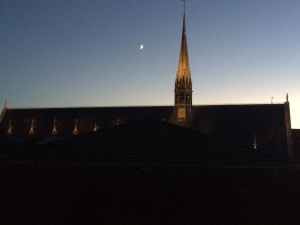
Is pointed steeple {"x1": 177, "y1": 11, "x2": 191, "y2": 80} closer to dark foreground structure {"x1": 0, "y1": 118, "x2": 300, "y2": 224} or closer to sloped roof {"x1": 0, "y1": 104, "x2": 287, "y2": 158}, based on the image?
sloped roof {"x1": 0, "y1": 104, "x2": 287, "y2": 158}

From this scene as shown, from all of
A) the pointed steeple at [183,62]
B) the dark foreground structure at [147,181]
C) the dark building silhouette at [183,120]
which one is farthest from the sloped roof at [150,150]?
the pointed steeple at [183,62]

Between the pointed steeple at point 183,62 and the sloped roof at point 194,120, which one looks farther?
the pointed steeple at point 183,62

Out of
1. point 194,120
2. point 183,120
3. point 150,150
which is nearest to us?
point 150,150

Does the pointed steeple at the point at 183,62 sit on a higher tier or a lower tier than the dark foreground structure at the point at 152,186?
higher

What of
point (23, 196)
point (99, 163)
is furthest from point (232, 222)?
point (23, 196)

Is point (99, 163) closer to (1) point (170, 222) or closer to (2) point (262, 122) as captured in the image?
(1) point (170, 222)

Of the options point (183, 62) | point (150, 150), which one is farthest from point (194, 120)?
point (150, 150)

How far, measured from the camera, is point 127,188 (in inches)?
497

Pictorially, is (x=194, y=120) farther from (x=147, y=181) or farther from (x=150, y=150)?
(x=147, y=181)

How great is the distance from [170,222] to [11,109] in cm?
4457

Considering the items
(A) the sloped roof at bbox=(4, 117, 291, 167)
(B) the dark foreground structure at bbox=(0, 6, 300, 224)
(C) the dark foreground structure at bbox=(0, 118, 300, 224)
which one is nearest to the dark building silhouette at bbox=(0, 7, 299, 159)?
(A) the sloped roof at bbox=(4, 117, 291, 167)

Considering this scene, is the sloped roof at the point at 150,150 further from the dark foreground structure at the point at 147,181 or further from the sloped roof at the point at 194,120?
the sloped roof at the point at 194,120

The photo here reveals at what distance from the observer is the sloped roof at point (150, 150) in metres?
13.1

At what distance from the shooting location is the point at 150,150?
546 inches
